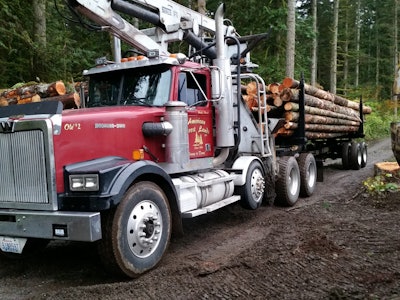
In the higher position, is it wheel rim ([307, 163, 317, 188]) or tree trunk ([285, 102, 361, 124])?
tree trunk ([285, 102, 361, 124])

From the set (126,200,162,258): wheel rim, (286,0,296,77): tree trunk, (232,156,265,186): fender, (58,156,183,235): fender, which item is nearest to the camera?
(58,156,183,235): fender

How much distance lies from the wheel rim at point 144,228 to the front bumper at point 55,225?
1.59ft

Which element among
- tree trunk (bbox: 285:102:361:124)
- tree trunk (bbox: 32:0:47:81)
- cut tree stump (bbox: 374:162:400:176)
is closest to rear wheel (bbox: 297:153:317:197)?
tree trunk (bbox: 285:102:361:124)

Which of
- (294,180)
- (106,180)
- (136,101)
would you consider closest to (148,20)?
(136,101)

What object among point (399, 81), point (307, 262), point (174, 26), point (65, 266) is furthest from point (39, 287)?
point (399, 81)

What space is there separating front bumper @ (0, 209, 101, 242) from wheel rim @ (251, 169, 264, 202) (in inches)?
148

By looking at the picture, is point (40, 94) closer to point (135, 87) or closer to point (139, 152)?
point (135, 87)

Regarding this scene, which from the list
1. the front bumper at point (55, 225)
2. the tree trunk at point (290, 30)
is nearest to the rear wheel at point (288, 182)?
the front bumper at point (55, 225)

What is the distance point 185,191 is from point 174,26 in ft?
9.91

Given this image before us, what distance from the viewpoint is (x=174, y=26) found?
717 centimetres

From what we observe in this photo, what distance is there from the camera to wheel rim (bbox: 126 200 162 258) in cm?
463

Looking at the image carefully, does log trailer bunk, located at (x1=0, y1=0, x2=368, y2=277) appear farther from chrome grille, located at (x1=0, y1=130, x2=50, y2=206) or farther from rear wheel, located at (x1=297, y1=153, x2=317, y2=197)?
rear wheel, located at (x1=297, y1=153, x2=317, y2=197)

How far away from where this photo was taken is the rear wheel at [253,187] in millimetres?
7227

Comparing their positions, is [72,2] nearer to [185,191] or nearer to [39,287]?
[185,191]
